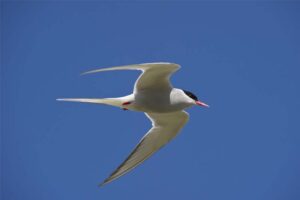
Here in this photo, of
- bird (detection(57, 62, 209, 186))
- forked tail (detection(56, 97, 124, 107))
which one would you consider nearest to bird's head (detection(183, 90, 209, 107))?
bird (detection(57, 62, 209, 186))

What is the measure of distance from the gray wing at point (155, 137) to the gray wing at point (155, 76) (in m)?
0.96

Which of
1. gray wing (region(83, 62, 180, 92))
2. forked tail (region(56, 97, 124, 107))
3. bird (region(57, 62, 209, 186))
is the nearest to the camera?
gray wing (region(83, 62, 180, 92))

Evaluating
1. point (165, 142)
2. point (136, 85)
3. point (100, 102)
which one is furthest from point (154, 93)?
point (165, 142)

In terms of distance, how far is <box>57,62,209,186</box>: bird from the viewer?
6660mm

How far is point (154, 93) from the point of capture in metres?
7.01

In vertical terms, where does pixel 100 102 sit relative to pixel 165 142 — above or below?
above

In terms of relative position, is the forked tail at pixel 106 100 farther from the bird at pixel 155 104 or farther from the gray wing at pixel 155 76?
the gray wing at pixel 155 76

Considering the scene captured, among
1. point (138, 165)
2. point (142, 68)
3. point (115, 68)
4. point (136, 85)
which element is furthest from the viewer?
point (138, 165)

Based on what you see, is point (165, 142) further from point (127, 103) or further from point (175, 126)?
point (127, 103)

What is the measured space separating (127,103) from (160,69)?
0.69m

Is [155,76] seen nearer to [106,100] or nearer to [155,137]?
[106,100]

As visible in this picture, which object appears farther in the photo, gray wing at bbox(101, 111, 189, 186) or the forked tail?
gray wing at bbox(101, 111, 189, 186)

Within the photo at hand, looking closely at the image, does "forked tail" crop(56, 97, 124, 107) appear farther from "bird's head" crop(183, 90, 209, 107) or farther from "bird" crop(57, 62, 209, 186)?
"bird's head" crop(183, 90, 209, 107)

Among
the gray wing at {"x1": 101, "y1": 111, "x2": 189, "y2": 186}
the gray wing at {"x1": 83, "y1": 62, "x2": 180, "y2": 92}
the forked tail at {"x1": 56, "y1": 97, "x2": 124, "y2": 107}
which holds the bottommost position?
the gray wing at {"x1": 101, "y1": 111, "x2": 189, "y2": 186}
